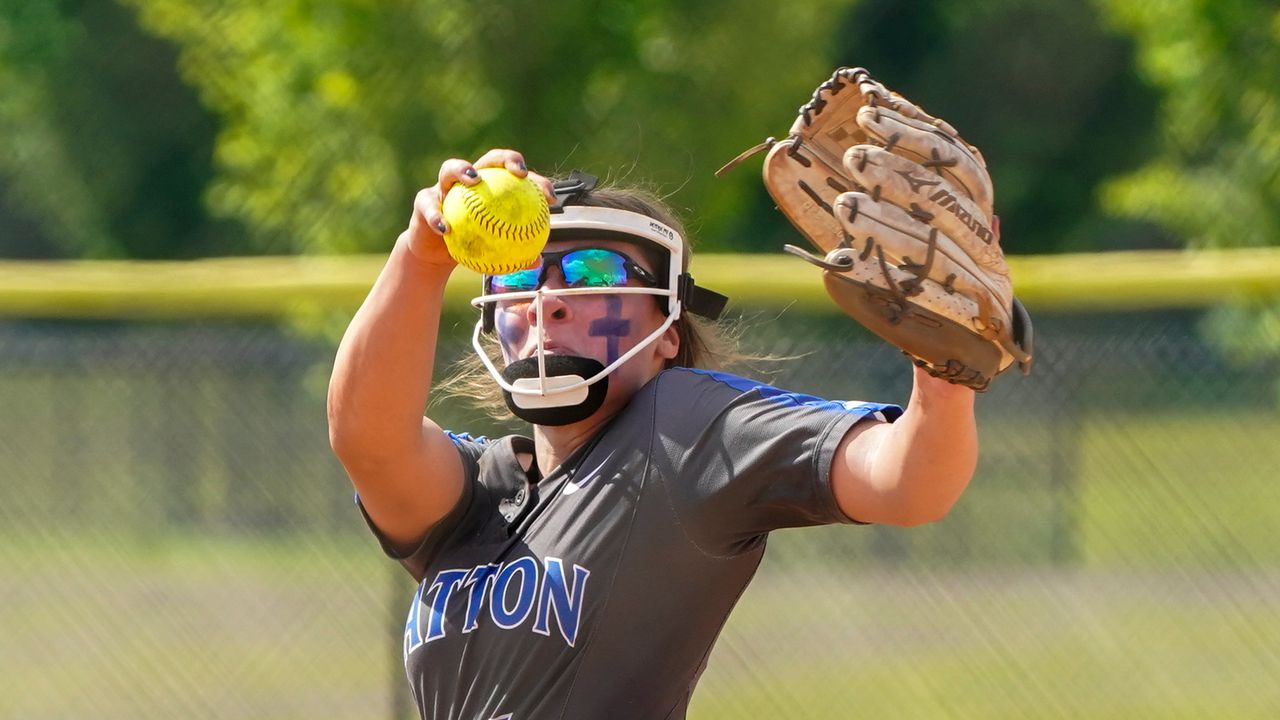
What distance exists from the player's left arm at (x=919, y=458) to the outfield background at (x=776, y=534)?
7.14 feet

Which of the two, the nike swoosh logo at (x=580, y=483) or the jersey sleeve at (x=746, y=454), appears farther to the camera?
the nike swoosh logo at (x=580, y=483)

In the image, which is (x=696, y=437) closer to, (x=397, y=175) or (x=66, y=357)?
(x=66, y=357)

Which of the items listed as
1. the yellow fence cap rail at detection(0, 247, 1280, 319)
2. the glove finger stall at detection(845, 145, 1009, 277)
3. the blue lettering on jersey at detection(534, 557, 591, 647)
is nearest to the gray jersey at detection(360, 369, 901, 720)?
the blue lettering on jersey at detection(534, 557, 591, 647)

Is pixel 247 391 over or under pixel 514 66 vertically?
over

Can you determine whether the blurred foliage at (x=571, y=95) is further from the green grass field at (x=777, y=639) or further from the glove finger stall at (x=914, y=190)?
the glove finger stall at (x=914, y=190)

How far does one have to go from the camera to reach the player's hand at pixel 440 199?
206cm

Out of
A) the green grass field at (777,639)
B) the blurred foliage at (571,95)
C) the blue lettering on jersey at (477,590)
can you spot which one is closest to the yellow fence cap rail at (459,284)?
the green grass field at (777,639)

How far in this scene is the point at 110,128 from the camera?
1752cm

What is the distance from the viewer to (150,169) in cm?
1750

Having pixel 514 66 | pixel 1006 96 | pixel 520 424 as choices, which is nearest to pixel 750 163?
pixel 514 66

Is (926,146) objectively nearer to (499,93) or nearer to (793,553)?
(793,553)

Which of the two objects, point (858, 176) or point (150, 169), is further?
point (150, 169)

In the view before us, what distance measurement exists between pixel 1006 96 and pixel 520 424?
15.2 meters

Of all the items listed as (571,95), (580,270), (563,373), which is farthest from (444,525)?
(571,95)
